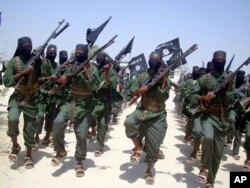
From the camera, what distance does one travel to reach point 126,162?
7582 millimetres

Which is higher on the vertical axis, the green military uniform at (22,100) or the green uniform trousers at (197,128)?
the green military uniform at (22,100)

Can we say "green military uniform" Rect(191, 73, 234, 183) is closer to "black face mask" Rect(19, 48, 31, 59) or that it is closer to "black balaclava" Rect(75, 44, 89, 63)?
"black balaclava" Rect(75, 44, 89, 63)

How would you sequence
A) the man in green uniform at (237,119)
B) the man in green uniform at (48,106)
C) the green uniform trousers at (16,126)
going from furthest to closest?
the man in green uniform at (48,106) < the man in green uniform at (237,119) < the green uniform trousers at (16,126)

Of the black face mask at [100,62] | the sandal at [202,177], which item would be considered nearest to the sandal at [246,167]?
the sandal at [202,177]

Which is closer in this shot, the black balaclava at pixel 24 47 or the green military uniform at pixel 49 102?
the black balaclava at pixel 24 47

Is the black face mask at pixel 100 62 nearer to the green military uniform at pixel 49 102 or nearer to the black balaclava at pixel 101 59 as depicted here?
the black balaclava at pixel 101 59

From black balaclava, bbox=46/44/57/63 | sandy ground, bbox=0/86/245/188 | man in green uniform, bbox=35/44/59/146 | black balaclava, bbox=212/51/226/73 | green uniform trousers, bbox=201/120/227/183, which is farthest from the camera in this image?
black balaclava, bbox=46/44/57/63

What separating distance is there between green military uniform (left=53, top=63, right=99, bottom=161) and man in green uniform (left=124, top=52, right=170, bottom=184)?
788mm

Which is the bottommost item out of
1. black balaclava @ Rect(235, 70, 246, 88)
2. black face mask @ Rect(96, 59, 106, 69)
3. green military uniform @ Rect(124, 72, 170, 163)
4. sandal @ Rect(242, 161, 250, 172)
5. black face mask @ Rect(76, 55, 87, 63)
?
sandal @ Rect(242, 161, 250, 172)

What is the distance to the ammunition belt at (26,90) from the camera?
6.49 m

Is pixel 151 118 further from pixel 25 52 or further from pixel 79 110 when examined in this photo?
pixel 25 52

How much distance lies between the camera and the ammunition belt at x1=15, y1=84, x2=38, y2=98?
6.49 metres

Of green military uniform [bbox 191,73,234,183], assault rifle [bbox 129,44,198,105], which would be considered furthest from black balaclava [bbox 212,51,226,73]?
assault rifle [bbox 129,44,198,105]

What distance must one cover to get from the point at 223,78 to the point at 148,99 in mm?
1414
